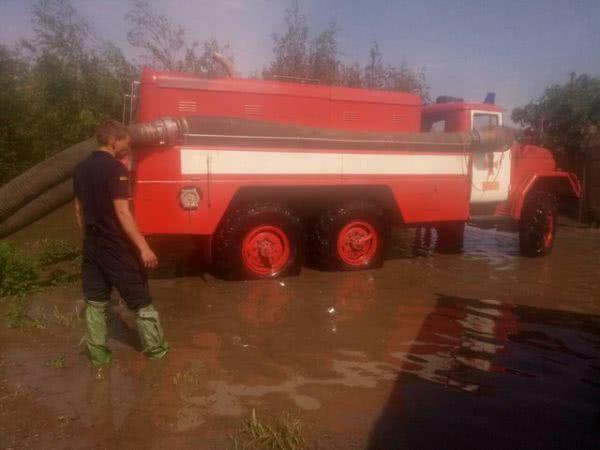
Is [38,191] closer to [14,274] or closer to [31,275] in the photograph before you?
[31,275]

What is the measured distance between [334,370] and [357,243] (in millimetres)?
3730

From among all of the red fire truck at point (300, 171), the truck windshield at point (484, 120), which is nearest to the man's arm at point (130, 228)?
the red fire truck at point (300, 171)

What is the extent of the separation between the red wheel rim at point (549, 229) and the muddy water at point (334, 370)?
222cm

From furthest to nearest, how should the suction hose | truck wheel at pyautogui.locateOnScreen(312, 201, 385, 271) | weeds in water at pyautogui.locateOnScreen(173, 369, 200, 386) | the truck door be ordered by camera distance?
the truck door
truck wheel at pyautogui.locateOnScreen(312, 201, 385, 271)
the suction hose
weeds in water at pyautogui.locateOnScreen(173, 369, 200, 386)

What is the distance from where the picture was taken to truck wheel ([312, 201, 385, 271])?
24.6ft

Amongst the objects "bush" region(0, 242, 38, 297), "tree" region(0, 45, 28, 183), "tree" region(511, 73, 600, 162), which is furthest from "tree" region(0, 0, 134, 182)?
"tree" region(511, 73, 600, 162)

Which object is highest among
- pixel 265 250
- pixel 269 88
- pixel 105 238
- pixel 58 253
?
pixel 269 88

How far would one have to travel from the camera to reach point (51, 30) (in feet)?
49.4

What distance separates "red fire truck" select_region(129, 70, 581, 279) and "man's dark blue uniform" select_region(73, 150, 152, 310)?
210 cm

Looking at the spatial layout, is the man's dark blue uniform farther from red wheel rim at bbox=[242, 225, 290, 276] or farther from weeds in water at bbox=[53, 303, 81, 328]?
red wheel rim at bbox=[242, 225, 290, 276]

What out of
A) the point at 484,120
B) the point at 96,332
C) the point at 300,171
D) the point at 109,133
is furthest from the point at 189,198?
the point at 484,120

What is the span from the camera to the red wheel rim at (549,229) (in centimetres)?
926

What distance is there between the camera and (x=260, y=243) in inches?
282

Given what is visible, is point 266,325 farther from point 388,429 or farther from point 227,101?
point 227,101
